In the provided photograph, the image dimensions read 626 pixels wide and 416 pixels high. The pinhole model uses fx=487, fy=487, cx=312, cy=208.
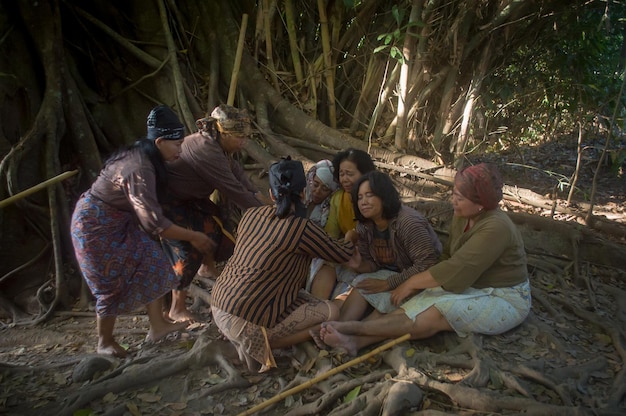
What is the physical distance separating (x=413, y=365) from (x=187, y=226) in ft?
6.44

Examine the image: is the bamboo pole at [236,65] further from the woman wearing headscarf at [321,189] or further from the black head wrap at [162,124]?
the black head wrap at [162,124]

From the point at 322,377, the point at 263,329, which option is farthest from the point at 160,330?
the point at 322,377

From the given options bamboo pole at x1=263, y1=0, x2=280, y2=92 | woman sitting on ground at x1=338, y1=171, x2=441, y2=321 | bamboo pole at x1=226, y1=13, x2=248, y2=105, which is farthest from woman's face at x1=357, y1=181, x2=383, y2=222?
bamboo pole at x1=263, y1=0, x2=280, y2=92

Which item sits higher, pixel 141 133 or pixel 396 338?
pixel 141 133

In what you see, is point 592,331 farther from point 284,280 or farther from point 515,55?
point 515,55

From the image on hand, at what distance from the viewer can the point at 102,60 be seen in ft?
18.5

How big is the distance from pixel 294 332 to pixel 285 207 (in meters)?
0.79

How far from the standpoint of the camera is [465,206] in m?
3.03

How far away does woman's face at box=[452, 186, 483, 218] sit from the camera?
9.89 ft

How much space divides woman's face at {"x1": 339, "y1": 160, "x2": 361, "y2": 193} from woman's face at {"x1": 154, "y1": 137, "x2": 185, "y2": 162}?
A: 1.26m

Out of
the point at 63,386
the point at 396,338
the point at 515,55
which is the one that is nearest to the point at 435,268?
the point at 396,338

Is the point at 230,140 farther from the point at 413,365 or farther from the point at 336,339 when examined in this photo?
the point at 413,365

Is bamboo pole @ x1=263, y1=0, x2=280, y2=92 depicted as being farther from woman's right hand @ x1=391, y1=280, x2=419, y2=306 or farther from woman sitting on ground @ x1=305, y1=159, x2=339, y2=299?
woman's right hand @ x1=391, y1=280, x2=419, y2=306

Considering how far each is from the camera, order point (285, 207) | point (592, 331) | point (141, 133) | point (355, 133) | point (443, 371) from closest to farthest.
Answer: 1. point (443, 371)
2. point (285, 207)
3. point (592, 331)
4. point (141, 133)
5. point (355, 133)
